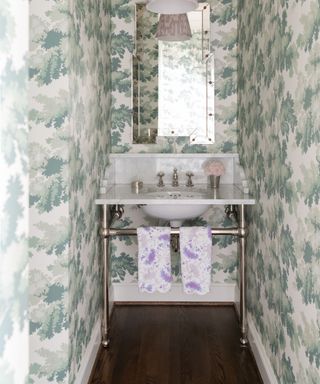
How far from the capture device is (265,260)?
2236mm

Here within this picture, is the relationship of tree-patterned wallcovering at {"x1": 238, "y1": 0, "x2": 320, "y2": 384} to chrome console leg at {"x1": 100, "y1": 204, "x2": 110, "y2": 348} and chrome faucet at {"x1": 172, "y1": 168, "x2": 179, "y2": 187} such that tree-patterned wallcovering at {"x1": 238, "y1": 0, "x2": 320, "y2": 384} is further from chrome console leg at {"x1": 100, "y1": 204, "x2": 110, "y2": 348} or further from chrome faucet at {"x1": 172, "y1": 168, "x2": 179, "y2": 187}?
chrome console leg at {"x1": 100, "y1": 204, "x2": 110, "y2": 348}

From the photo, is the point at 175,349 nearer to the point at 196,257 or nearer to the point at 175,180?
the point at 196,257

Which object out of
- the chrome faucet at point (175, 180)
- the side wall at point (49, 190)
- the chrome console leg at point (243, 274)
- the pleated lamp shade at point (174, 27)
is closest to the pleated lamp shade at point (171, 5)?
the side wall at point (49, 190)

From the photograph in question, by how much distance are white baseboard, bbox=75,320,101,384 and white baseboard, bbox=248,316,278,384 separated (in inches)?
32.0

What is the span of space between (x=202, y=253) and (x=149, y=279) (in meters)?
0.32

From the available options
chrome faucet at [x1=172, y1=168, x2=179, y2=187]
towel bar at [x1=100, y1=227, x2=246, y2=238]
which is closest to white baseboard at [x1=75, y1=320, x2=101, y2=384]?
towel bar at [x1=100, y1=227, x2=246, y2=238]

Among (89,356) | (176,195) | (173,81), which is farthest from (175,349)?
(173,81)

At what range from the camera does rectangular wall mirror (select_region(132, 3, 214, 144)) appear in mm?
3143

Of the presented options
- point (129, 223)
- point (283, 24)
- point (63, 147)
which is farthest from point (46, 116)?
point (129, 223)

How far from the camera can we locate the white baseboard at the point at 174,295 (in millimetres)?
3215

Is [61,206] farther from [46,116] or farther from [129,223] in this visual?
[129,223]

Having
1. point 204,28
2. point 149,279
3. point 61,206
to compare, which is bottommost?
point 149,279

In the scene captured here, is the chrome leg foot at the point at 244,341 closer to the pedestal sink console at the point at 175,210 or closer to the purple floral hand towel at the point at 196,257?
the pedestal sink console at the point at 175,210

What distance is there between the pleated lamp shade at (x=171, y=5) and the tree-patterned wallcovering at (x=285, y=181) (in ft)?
1.15
